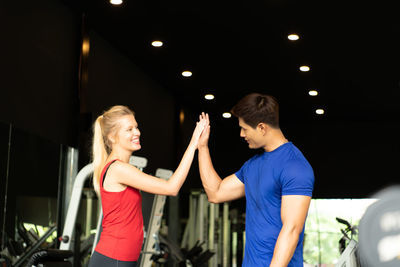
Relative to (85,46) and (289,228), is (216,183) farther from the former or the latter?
(85,46)

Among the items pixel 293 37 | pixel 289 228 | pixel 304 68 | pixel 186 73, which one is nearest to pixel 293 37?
pixel 293 37

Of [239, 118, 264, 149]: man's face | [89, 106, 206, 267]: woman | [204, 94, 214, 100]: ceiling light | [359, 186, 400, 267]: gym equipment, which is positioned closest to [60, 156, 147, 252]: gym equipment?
[89, 106, 206, 267]: woman

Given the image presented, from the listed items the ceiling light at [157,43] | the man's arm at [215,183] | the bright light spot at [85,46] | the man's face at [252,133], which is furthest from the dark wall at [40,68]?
the man's face at [252,133]

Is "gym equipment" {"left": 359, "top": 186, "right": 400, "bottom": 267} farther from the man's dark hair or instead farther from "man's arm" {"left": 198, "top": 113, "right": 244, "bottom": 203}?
"man's arm" {"left": 198, "top": 113, "right": 244, "bottom": 203}

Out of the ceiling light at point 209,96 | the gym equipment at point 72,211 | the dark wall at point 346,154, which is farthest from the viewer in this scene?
the dark wall at point 346,154

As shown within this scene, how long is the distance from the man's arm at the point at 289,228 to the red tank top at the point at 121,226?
654 millimetres

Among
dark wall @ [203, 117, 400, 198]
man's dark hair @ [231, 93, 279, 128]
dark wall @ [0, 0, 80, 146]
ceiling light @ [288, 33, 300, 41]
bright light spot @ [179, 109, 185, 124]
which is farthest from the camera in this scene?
dark wall @ [203, 117, 400, 198]

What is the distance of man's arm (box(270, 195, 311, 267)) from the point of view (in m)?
2.22

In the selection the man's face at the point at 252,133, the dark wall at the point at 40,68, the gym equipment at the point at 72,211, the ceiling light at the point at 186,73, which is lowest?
the gym equipment at the point at 72,211

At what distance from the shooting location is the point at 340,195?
12672mm

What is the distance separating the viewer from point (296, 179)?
2.28 m

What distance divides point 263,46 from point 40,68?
333 cm

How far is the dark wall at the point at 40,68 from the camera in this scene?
17.2 ft

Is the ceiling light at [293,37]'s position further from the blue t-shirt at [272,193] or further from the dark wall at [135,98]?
the blue t-shirt at [272,193]
